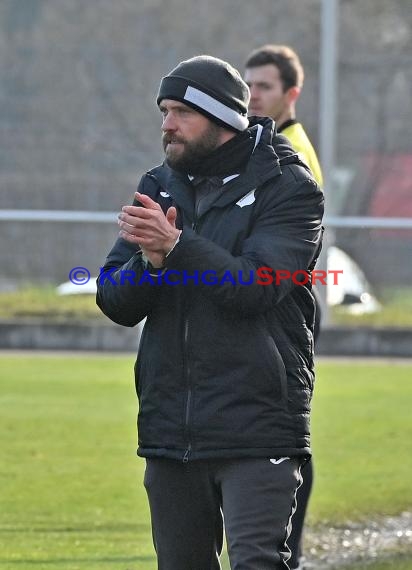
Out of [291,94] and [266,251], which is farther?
[291,94]

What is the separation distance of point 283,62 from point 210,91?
6.72 feet

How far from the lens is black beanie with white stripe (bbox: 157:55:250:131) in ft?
13.6

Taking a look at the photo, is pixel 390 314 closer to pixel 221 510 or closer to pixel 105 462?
pixel 105 462

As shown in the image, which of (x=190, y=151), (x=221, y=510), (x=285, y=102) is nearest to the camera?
(x=190, y=151)

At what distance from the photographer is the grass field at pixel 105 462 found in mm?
6551

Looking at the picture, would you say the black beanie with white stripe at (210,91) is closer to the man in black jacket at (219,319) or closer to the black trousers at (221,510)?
the man in black jacket at (219,319)

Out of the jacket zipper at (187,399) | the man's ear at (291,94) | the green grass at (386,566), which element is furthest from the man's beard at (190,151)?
the green grass at (386,566)

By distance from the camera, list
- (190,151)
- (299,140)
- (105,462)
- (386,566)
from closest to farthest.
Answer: (190,151), (299,140), (386,566), (105,462)

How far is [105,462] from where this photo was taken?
871cm

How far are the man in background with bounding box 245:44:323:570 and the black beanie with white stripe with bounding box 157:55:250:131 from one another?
4.94 ft

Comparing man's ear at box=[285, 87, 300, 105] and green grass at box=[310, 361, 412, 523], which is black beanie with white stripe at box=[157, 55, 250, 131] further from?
green grass at box=[310, 361, 412, 523]

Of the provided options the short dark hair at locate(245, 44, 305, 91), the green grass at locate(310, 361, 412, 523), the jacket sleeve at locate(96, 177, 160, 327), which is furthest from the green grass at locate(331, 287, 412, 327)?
the jacket sleeve at locate(96, 177, 160, 327)

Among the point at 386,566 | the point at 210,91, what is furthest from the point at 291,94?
the point at 386,566

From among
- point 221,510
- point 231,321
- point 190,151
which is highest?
point 190,151
